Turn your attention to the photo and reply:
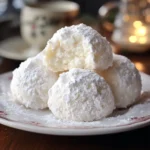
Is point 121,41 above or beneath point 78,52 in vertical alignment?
beneath

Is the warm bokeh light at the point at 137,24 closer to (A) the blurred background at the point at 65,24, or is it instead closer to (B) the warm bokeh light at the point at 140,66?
(A) the blurred background at the point at 65,24

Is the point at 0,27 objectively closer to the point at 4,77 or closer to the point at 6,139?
the point at 4,77

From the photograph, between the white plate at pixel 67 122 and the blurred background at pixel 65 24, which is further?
the blurred background at pixel 65 24

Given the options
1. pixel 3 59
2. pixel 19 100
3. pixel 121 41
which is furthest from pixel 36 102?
pixel 121 41

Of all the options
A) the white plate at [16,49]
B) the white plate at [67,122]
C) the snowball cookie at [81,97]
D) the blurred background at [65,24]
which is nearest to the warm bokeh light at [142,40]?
the blurred background at [65,24]

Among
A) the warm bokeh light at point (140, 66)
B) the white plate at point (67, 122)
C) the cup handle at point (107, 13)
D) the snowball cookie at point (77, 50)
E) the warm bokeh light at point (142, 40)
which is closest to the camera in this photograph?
the white plate at point (67, 122)
